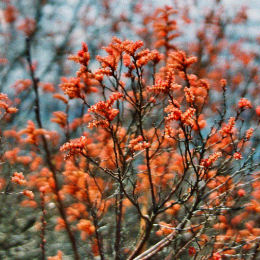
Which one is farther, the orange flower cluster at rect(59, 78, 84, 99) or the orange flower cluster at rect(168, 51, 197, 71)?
the orange flower cluster at rect(168, 51, 197, 71)

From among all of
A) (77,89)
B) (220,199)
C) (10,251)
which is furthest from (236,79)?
(10,251)

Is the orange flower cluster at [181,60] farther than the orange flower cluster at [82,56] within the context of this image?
Yes

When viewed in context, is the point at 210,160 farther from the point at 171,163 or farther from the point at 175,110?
the point at 171,163

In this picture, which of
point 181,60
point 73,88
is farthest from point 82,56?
point 181,60

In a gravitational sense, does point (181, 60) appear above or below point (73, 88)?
above

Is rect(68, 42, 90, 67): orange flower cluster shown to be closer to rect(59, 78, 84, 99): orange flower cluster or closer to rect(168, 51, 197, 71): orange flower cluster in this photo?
rect(59, 78, 84, 99): orange flower cluster

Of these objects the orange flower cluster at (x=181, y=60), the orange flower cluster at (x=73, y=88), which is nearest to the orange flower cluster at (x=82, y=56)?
the orange flower cluster at (x=73, y=88)

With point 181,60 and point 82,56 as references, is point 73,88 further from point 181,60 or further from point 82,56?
point 181,60

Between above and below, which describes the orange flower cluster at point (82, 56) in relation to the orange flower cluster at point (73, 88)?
above

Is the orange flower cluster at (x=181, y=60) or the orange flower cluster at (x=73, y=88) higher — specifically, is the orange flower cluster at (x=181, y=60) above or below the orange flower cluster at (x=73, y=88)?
above

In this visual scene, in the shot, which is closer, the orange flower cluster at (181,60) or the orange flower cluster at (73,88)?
the orange flower cluster at (73,88)

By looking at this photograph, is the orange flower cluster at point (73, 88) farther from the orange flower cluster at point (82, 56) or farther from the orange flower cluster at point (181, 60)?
the orange flower cluster at point (181, 60)

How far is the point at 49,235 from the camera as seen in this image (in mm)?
5602

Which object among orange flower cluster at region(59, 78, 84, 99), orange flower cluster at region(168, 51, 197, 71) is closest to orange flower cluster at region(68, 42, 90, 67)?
orange flower cluster at region(59, 78, 84, 99)
